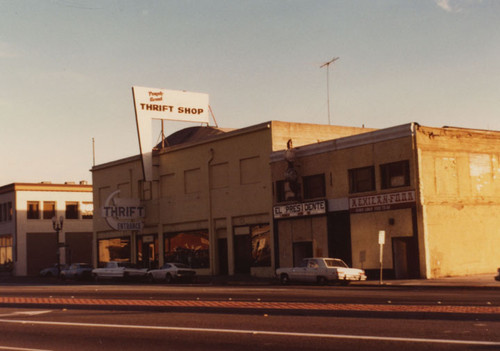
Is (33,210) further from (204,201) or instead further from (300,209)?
(300,209)

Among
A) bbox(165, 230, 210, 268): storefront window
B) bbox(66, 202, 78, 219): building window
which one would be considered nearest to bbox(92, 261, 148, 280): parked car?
bbox(165, 230, 210, 268): storefront window

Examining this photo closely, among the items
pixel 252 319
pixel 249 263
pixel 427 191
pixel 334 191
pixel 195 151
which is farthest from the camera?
pixel 195 151

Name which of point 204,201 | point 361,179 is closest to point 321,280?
point 361,179

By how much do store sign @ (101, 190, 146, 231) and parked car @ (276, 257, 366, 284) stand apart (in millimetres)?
21804

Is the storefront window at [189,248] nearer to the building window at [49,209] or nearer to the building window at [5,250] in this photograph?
the building window at [49,209]

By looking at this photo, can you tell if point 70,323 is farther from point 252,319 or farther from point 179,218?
point 179,218

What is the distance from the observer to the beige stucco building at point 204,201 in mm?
47844

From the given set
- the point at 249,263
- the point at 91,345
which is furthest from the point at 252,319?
the point at 249,263

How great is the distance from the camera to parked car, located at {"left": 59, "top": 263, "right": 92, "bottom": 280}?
55.9 m

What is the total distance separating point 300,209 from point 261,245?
16.2 ft

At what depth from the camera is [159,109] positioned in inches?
2248

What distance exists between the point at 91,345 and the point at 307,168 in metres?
32.2

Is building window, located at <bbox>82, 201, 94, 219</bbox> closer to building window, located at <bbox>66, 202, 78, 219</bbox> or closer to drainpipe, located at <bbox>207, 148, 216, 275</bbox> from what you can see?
building window, located at <bbox>66, 202, 78, 219</bbox>

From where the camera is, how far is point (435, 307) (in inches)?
699
